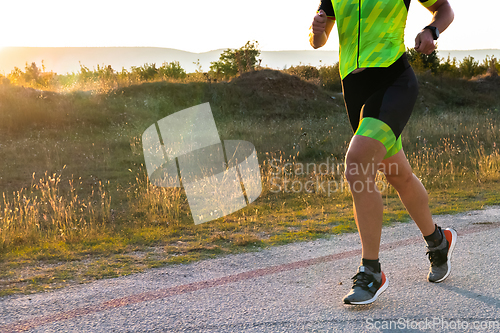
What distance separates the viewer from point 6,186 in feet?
30.8

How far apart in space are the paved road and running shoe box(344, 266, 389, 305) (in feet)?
0.20

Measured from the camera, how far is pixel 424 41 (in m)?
2.45

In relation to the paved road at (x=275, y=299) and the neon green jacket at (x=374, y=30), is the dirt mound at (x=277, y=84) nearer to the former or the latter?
the paved road at (x=275, y=299)

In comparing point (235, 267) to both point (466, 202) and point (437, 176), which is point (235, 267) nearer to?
point (466, 202)

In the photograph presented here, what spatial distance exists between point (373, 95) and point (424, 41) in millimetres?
414

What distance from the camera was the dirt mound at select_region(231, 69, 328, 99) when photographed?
2333cm

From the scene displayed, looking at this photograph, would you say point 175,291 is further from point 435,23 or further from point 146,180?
point 146,180

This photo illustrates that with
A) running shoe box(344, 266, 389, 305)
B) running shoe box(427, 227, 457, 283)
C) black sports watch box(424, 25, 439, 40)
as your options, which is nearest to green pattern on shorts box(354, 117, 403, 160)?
black sports watch box(424, 25, 439, 40)

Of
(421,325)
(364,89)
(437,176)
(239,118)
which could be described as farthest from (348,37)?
(239,118)

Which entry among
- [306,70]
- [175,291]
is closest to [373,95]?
[175,291]

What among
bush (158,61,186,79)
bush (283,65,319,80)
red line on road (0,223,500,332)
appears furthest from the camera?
bush (283,65,319,80)

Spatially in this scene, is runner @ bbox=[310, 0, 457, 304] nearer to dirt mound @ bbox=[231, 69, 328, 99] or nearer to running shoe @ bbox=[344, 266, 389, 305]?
running shoe @ bbox=[344, 266, 389, 305]

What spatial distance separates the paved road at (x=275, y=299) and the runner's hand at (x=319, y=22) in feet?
5.60

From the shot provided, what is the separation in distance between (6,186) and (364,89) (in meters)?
9.21
